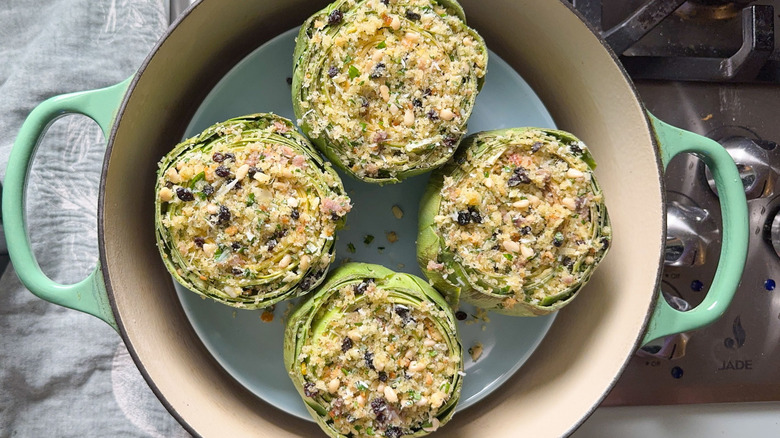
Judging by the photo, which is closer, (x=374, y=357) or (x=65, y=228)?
(x=374, y=357)

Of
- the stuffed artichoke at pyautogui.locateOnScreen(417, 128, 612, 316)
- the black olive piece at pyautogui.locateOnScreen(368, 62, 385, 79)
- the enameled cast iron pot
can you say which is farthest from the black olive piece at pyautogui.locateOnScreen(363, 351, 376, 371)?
the black olive piece at pyautogui.locateOnScreen(368, 62, 385, 79)

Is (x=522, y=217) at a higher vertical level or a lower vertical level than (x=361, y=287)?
higher

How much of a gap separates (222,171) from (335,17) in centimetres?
37

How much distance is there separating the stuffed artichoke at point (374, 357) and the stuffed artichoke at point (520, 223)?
11 centimetres

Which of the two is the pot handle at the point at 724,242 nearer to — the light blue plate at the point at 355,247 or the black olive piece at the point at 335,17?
the light blue plate at the point at 355,247

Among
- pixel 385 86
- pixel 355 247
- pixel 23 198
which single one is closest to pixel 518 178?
pixel 385 86

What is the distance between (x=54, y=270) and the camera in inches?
59.2

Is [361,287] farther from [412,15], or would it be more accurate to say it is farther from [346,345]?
[412,15]

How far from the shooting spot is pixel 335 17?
1.24 m

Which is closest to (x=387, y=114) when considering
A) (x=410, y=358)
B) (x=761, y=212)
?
(x=410, y=358)

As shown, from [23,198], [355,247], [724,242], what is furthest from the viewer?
[355,247]

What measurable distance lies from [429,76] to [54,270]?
980 millimetres

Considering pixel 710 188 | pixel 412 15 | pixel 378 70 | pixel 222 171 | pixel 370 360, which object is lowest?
pixel 370 360

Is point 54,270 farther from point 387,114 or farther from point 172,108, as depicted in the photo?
point 387,114
